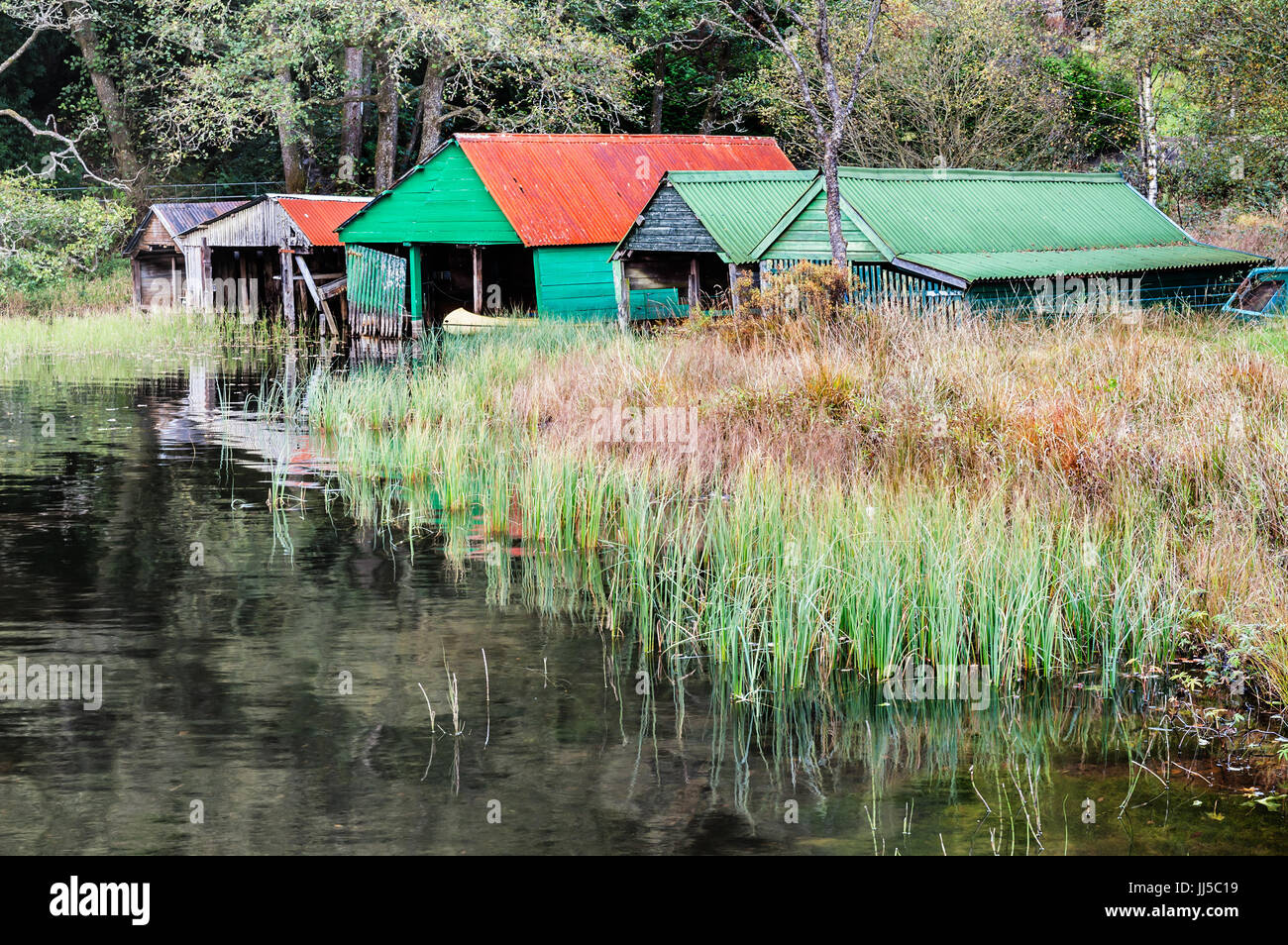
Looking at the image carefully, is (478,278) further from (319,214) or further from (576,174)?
(319,214)

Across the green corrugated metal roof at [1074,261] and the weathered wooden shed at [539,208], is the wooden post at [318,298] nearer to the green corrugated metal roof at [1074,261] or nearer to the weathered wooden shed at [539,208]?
the weathered wooden shed at [539,208]

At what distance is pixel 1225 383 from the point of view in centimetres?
1241

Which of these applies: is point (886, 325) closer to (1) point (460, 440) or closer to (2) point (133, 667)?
(1) point (460, 440)

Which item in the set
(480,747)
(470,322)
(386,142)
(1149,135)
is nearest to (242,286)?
(386,142)

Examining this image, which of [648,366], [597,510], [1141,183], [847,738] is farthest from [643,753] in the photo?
[1141,183]

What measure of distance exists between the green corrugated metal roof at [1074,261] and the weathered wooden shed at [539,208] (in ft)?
22.8

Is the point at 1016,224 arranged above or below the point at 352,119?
below

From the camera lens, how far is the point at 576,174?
94.2 ft

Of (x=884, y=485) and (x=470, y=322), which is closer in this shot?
(x=884, y=485)

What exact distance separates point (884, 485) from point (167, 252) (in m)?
30.7

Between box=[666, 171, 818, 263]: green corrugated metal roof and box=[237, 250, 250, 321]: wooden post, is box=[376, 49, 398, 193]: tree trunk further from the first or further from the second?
box=[666, 171, 818, 263]: green corrugated metal roof

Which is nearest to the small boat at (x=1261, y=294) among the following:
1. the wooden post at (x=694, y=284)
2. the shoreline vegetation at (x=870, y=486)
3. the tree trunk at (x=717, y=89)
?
the shoreline vegetation at (x=870, y=486)

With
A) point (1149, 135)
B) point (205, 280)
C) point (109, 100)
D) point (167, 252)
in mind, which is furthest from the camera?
point (109, 100)

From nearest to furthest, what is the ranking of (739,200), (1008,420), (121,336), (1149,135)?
(1008,420), (739,200), (121,336), (1149,135)
